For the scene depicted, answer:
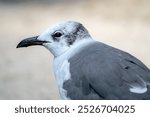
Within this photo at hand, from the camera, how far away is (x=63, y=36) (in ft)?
10.6

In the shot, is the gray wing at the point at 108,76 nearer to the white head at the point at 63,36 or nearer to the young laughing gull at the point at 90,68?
the young laughing gull at the point at 90,68

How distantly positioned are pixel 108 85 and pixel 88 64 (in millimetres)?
160

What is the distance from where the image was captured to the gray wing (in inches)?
113

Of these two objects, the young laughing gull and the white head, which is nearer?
the young laughing gull

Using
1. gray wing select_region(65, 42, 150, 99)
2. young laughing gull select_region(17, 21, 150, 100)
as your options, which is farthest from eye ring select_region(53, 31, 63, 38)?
gray wing select_region(65, 42, 150, 99)

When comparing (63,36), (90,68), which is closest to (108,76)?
(90,68)

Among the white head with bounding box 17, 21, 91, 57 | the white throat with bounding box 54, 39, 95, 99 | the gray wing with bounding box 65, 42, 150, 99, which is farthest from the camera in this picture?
the white head with bounding box 17, 21, 91, 57

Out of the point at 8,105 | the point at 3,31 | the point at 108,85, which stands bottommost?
the point at 3,31

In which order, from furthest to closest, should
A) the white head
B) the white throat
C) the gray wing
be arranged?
the white head
the white throat
the gray wing

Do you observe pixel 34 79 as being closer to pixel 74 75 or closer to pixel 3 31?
pixel 3 31

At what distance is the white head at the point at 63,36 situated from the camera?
3.24 metres

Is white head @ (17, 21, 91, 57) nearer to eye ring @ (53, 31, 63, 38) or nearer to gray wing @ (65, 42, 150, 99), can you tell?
eye ring @ (53, 31, 63, 38)

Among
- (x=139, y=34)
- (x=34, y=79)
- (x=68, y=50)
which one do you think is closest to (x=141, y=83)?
(x=68, y=50)

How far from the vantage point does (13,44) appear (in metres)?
5.86
